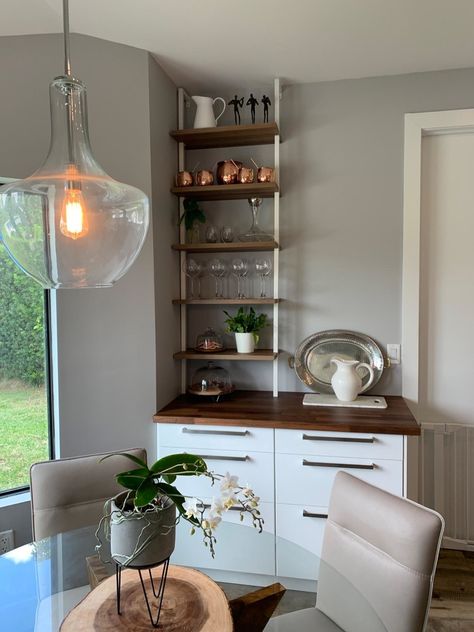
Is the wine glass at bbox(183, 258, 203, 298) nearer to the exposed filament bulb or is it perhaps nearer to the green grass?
the green grass

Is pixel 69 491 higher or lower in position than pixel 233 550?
higher

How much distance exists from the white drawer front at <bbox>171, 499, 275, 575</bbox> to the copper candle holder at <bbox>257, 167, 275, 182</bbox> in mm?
1698

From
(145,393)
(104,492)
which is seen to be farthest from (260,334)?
(104,492)

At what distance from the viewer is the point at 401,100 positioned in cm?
239

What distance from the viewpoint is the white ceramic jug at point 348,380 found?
89.3 inches

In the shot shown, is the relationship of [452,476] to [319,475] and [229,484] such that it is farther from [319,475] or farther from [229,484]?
[229,484]

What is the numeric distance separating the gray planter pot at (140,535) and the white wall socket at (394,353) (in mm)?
1794

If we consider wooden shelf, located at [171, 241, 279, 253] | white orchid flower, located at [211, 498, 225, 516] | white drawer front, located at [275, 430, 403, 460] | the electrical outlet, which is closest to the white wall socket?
white drawer front, located at [275, 430, 403, 460]

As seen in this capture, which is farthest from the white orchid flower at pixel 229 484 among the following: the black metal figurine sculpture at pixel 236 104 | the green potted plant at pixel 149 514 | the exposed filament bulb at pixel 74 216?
the black metal figurine sculpture at pixel 236 104

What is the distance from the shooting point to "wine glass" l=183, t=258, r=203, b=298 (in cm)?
250

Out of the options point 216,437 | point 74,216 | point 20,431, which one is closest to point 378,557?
point 216,437

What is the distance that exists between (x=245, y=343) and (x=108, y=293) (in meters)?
0.78

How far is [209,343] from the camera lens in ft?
8.06

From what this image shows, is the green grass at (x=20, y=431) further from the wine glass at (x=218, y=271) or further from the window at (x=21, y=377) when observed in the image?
the wine glass at (x=218, y=271)
